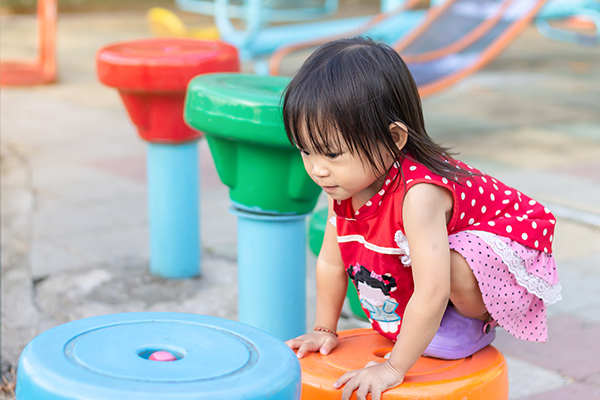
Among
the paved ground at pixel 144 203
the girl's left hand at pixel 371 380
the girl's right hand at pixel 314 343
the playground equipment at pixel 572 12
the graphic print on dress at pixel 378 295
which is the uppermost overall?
the playground equipment at pixel 572 12

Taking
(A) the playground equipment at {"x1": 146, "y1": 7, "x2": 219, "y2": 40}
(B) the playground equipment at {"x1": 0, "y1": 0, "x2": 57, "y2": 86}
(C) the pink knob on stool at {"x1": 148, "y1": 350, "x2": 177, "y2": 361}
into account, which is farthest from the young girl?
(A) the playground equipment at {"x1": 146, "y1": 7, "x2": 219, "y2": 40}

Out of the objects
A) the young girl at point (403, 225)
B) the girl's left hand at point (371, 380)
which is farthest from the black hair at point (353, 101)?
the girl's left hand at point (371, 380)

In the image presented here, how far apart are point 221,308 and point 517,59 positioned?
879 centimetres

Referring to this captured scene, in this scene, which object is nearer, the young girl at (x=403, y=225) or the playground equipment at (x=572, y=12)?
the young girl at (x=403, y=225)

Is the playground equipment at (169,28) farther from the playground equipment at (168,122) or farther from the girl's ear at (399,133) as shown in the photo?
the girl's ear at (399,133)

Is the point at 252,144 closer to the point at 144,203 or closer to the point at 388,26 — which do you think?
the point at 144,203

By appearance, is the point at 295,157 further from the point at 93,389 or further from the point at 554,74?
the point at 554,74

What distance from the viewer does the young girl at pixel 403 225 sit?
145 centimetres

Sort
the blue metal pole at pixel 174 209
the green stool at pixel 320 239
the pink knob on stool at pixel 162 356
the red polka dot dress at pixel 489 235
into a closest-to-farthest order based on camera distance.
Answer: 1. the pink knob on stool at pixel 162 356
2. the red polka dot dress at pixel 489 235
3. the green stool at pixel 320 239
4. the blue metal pole at pixel 174 209

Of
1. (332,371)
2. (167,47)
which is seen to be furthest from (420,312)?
(167,47)

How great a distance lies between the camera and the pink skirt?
1.56 m

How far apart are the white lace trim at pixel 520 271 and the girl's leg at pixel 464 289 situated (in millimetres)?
81

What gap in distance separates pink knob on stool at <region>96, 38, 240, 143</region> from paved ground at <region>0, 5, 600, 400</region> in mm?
688

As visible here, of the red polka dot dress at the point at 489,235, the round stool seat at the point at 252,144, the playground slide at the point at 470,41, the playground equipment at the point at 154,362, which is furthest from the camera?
the playground slide at the point at 470,41
